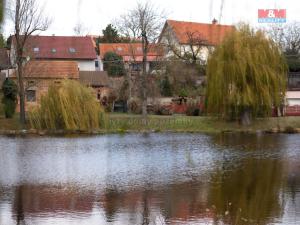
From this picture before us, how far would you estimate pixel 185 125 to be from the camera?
36.6m

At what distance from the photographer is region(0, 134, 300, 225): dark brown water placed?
11.3 metres

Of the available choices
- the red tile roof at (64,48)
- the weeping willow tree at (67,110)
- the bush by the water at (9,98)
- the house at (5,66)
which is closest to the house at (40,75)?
the house at (5,66)

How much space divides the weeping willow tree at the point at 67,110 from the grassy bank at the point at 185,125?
1.19 m

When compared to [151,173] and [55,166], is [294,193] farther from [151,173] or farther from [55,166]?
[55,166]

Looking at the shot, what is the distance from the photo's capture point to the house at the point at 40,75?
150 feet

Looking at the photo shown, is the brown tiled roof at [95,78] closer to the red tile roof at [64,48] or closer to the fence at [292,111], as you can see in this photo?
the red tile roof at [64,48]

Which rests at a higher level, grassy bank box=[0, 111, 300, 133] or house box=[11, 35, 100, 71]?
house box=[11, 35, 100, 71]

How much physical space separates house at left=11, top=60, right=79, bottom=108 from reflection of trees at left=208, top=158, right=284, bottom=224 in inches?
1142

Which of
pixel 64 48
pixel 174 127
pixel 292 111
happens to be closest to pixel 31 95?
pixel 174 127

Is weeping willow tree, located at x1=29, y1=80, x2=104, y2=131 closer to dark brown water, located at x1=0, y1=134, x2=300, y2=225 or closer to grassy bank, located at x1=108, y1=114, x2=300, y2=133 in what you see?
grassy bank, located at x1=108, y1=114, x2=300, y2=133

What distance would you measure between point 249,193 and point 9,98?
2768 cm

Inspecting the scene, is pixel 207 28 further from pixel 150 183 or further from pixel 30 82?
pixel 30 82

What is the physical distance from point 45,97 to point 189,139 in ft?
32.8

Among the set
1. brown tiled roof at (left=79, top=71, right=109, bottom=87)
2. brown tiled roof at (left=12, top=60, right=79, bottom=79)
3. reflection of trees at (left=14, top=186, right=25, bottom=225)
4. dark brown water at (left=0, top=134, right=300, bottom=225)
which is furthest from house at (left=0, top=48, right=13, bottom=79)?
reflection of trees at (left=14, top=186, right=25, bottom=225)
